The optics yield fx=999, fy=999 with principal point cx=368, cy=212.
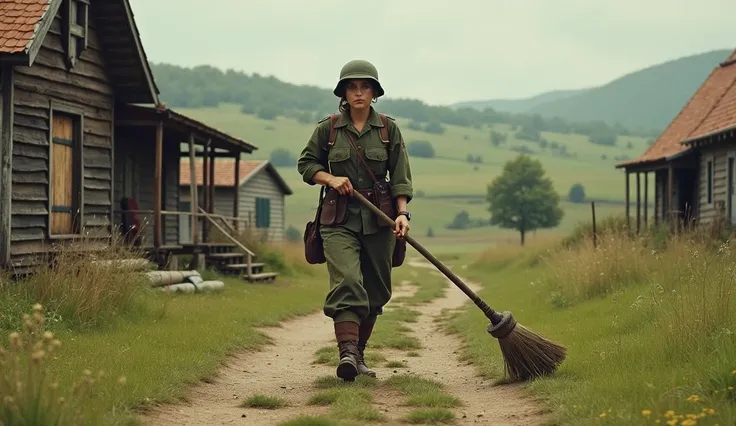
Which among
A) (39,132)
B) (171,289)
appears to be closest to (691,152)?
A: (171,289)

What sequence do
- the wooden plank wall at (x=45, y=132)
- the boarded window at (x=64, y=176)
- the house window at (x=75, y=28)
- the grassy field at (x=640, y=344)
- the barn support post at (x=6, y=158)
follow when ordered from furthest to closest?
the boarded window at (x=64, y=176), the house window at (x=75, y=28), the wooden plank wall at (x=45, y=132), the barn support post at (x=6, y=158), the grassy field at (x=640, y=344)

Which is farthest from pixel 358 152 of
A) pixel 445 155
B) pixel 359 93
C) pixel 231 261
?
pixel 445 155

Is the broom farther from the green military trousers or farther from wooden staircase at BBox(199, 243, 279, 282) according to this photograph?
wooden staircase at BBox(199, 243, 279, 282)

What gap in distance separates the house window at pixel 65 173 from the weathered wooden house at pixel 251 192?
18.8 metres

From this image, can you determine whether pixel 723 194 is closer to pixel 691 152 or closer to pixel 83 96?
pixel 691 152

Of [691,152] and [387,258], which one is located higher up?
[691,152]

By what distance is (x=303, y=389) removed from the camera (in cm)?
795

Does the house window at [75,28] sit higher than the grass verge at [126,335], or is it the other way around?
the house window at [75,28]

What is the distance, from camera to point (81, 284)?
1083cm

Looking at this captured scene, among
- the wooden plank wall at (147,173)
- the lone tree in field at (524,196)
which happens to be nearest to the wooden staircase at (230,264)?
the wooden plank wall at (147,173)

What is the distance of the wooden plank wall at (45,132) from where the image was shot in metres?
14.6

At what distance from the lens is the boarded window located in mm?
16016

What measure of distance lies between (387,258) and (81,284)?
409cm

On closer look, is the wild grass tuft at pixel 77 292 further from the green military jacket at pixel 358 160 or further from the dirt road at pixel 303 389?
the green military jacket at pixel 358 160
